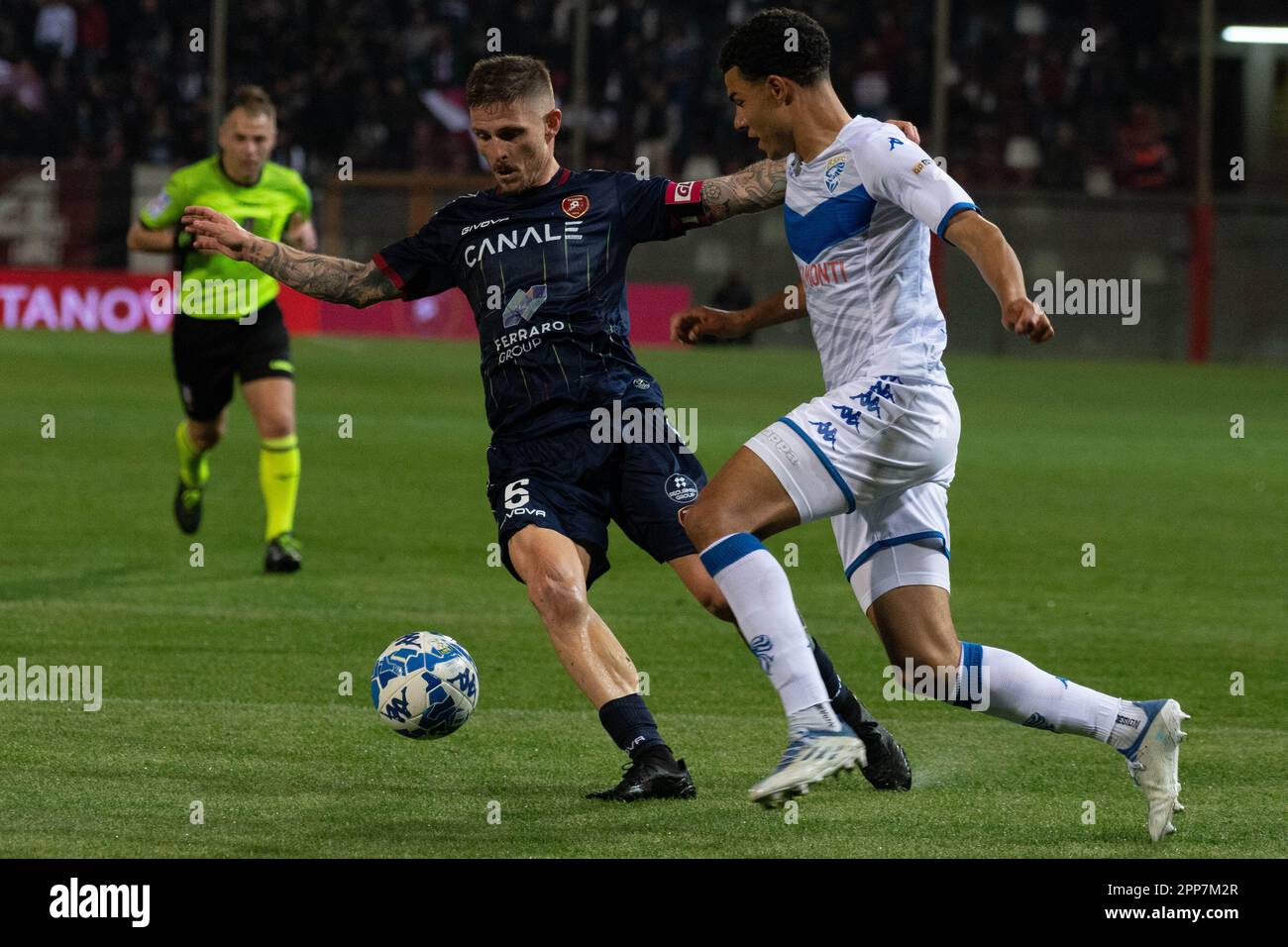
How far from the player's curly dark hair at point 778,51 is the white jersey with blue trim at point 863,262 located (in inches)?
7.2

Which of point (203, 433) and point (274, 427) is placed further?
point (203, 433)

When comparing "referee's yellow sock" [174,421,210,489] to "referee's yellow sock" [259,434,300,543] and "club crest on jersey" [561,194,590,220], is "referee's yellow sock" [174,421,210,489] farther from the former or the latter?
"club crest on jersey" [561,194,590,220]

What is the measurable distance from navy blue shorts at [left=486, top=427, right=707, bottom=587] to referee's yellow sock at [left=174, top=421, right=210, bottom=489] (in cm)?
503

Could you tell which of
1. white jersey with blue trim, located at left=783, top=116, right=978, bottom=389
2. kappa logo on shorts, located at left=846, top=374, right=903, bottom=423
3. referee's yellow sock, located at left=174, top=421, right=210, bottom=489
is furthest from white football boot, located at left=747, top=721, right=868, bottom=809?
referee's yellow sock, located at left=174, top=421, right=210, bottom=489

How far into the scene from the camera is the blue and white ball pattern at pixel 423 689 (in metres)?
5.43

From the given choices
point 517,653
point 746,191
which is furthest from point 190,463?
point 746,191

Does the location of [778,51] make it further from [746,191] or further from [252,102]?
[252,102]

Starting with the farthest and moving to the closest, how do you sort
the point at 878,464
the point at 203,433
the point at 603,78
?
the point at 603,78 < the point at 203,433 < the point at 878,464

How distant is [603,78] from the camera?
30.5m

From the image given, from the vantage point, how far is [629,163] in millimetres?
28969

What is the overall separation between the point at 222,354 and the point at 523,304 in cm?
453

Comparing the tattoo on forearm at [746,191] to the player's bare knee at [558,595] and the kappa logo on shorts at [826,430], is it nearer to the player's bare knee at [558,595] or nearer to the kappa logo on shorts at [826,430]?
the kappa logo on shorts at [826,430]

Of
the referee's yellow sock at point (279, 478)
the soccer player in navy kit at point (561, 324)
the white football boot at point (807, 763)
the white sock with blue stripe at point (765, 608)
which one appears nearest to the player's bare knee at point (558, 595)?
the soccer player in navy kit at point (561, 324)
